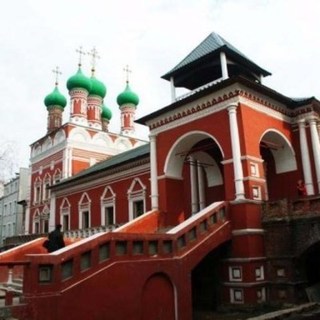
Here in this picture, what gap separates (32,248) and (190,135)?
27.3ft

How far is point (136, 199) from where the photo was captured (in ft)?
66.5

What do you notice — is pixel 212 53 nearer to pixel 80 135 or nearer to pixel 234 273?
pixel 234 273

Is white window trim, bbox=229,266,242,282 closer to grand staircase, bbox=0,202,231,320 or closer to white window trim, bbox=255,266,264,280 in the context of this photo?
white window trim, bbox=255,266,264,280

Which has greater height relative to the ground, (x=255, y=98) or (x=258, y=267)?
(x=255, y=98)

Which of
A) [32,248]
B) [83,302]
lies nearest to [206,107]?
Result: [83,302]

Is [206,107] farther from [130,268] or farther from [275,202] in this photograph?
[130,268]

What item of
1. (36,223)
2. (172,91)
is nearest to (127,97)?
(36,223)

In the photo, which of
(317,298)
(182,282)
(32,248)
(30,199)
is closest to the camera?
(182,282)

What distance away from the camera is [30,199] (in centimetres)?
3406

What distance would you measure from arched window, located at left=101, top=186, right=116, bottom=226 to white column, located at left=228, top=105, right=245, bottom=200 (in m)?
10.4

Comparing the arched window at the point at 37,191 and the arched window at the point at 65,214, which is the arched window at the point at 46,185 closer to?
the arched window at the point at 37,191

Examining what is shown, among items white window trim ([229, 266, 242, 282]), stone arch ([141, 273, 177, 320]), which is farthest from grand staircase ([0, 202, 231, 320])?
white window trim ([229, 266, 242, 282])

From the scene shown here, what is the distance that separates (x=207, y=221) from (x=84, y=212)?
1367cm

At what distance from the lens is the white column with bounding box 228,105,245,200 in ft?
41.0
